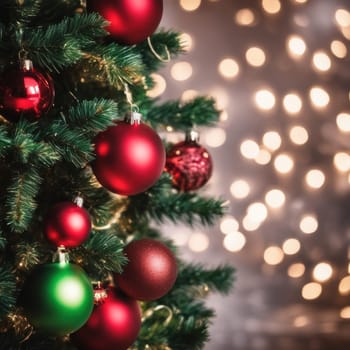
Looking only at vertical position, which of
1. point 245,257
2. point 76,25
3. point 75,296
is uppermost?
point 245,257

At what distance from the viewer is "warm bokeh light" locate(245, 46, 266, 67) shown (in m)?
→ 1.50

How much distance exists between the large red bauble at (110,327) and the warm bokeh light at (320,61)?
40.2 inches

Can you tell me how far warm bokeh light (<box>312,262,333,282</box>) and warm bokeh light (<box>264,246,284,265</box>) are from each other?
102 mm

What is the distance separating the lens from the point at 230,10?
150 centimetres

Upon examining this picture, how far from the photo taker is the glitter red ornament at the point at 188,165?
84 cm

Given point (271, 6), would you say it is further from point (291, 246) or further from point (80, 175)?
point (80, 175)

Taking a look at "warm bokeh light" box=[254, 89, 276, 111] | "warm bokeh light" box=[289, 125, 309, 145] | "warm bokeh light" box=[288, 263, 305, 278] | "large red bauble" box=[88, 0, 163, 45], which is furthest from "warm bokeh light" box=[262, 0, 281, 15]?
"large red bauble" box=[88, 0, 163, 45]

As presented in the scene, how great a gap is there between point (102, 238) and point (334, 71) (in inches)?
41.5

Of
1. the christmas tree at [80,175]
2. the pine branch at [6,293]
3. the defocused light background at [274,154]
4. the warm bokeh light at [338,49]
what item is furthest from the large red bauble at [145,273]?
the warm bokeh light at [338,49]

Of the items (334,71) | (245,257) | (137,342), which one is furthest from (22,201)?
(334,71)

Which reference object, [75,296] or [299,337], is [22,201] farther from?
[299,337]

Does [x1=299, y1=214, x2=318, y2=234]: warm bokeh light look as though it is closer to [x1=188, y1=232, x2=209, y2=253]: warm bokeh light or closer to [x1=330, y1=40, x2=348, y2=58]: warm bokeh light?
[x1=188, y1=232, x2=209, y2=253]: warm bokeh light

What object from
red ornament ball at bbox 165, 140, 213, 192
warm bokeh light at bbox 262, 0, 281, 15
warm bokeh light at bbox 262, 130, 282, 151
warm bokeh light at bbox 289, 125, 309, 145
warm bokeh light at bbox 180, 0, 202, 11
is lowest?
red ornament ball at bbox 165, 140, 213, 192

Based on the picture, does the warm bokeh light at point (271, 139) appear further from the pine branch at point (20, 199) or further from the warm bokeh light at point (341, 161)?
the pine branch at point (20, 199)
